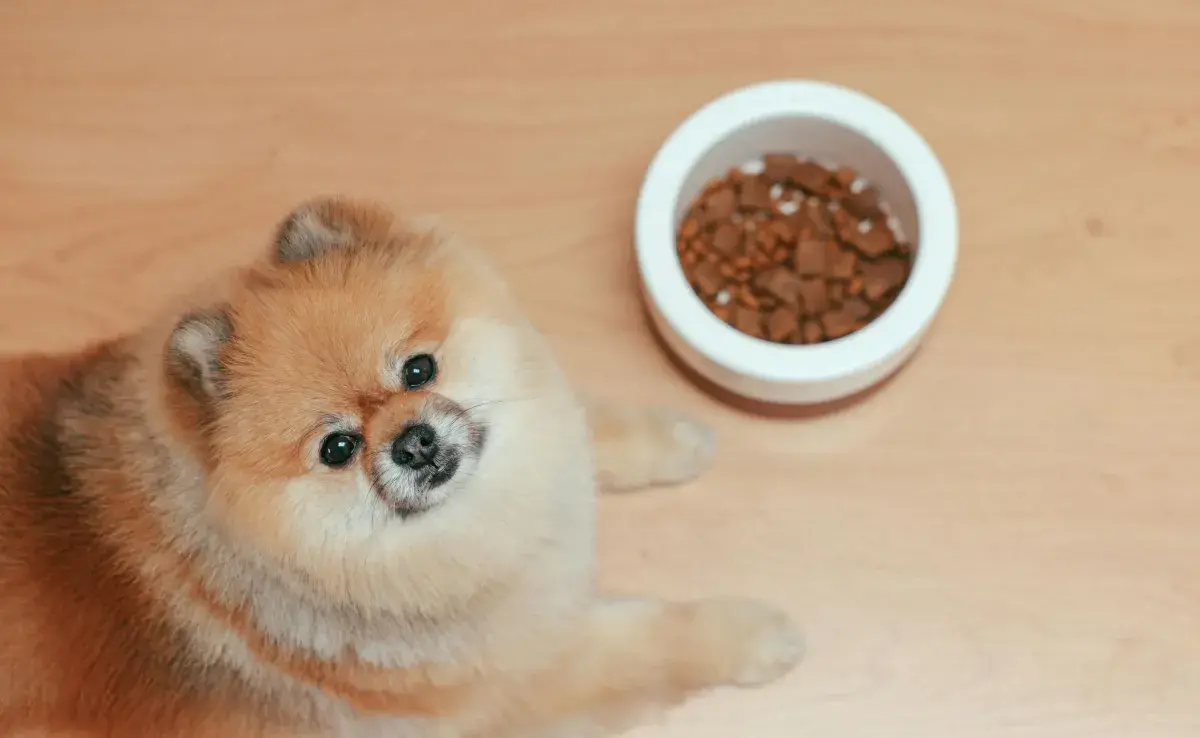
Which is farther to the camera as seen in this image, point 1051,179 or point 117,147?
point 117,147

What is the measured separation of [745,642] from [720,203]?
1.60 ft

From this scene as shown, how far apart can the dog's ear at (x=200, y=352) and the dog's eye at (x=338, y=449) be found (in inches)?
3.5

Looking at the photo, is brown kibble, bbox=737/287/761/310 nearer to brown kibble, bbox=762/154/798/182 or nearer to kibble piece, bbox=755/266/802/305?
kibble piece, bbox=755/266/802/305

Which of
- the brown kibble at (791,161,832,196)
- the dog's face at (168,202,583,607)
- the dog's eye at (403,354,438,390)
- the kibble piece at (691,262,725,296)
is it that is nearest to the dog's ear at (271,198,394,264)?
the dog's face at (168,202,583,607)

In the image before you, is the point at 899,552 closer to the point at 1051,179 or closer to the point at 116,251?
the point at 1051,179

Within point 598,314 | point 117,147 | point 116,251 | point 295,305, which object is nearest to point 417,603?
point 295,305

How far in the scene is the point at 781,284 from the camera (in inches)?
49.6

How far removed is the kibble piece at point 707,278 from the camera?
1.26 m

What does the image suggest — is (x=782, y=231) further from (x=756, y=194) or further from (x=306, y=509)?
(x=306, y=509)

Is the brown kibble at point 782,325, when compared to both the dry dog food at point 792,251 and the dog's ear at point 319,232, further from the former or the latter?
the dog's ear at point 319,232

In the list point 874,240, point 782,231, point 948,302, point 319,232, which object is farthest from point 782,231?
point 319,232

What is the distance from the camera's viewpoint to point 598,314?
1.33 meters

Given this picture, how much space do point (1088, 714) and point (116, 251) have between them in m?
1.25

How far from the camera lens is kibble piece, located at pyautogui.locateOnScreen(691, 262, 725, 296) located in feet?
4.15
